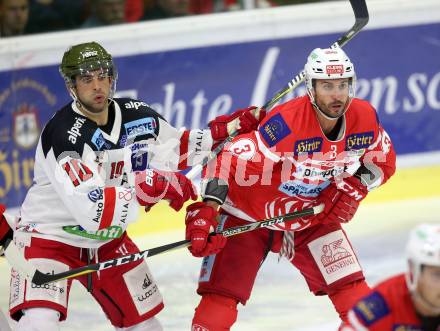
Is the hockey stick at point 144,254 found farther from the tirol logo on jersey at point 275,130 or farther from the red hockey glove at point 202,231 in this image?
the tirol logo on jersey at point 275,130

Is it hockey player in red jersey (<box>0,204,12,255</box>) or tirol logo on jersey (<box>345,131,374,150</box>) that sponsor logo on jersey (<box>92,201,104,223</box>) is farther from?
tirol logo on jersey (<box>345,131,374,150</box>)

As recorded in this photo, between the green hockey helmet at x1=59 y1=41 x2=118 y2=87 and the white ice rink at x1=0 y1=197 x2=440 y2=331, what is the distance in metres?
1.44

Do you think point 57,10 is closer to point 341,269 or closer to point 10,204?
point 10,204

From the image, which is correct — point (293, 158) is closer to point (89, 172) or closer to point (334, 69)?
point (334, 69)

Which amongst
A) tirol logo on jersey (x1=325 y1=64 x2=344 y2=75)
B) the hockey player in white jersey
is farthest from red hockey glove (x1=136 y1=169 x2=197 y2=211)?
tirol logo on jersey (x1=325 y1=64 x2=344 y2=75)

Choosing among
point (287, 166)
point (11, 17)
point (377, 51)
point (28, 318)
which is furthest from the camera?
point (377, 51)

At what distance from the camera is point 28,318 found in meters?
4.14

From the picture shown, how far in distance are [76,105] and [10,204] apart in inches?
89.1

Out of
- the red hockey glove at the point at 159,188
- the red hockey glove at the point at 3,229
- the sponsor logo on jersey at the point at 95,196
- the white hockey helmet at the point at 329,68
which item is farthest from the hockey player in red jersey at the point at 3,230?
the white hockey helmet at the point at 329,68

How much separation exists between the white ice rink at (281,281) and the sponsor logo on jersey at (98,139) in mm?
1259

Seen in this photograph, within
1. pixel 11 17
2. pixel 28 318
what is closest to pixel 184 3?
pixel 11 17

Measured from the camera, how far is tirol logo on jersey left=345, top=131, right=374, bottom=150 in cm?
442

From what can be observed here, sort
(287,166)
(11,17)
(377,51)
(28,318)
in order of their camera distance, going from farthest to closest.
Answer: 1. (377,51)
2. (11,17)
3. (287,166)
4. (28,318)

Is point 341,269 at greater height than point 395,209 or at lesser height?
greater
